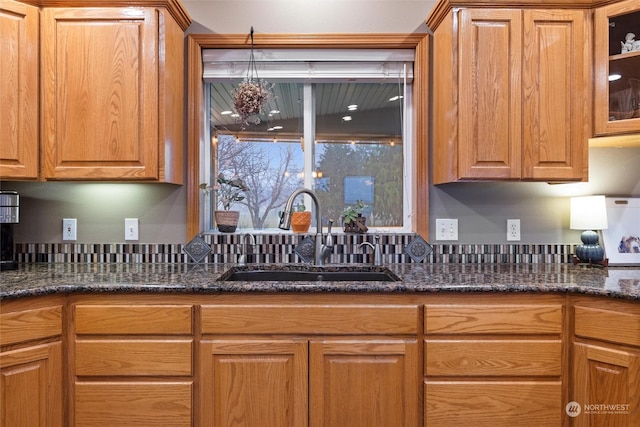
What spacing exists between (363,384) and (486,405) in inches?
19.0

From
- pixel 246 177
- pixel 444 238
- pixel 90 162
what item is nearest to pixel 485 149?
pixel 444 238


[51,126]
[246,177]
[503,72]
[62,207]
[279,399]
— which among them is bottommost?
[279,399]

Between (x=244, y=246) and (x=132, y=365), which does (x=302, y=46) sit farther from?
(x=132, y=365)

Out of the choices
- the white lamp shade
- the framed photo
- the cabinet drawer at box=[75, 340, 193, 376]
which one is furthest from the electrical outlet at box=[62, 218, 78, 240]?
the framed photo

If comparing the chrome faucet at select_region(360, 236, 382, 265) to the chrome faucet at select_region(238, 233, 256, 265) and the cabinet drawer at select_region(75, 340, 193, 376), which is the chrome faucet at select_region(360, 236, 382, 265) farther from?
the cabinet drawer at select_region(75, 340, 193, 376)

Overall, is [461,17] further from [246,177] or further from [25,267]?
[25,267]

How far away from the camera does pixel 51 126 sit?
5.78 feet

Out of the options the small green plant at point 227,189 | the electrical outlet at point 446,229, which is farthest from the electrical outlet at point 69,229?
the electrical outlet at point 446,229

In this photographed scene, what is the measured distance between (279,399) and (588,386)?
1.18 m

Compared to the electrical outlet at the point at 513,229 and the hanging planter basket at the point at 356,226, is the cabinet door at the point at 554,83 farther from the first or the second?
the hanging planter basket at the point at 356,226

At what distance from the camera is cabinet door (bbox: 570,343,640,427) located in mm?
1367

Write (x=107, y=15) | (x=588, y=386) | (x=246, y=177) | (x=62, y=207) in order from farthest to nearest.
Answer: (x=246, y=177) → (x=62, y=207) → (x=107, y=15) → (x=588, y=386)

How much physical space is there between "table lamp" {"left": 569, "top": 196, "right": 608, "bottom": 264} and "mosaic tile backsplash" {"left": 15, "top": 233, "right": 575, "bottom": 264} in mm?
120

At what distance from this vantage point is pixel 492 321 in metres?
1.47
